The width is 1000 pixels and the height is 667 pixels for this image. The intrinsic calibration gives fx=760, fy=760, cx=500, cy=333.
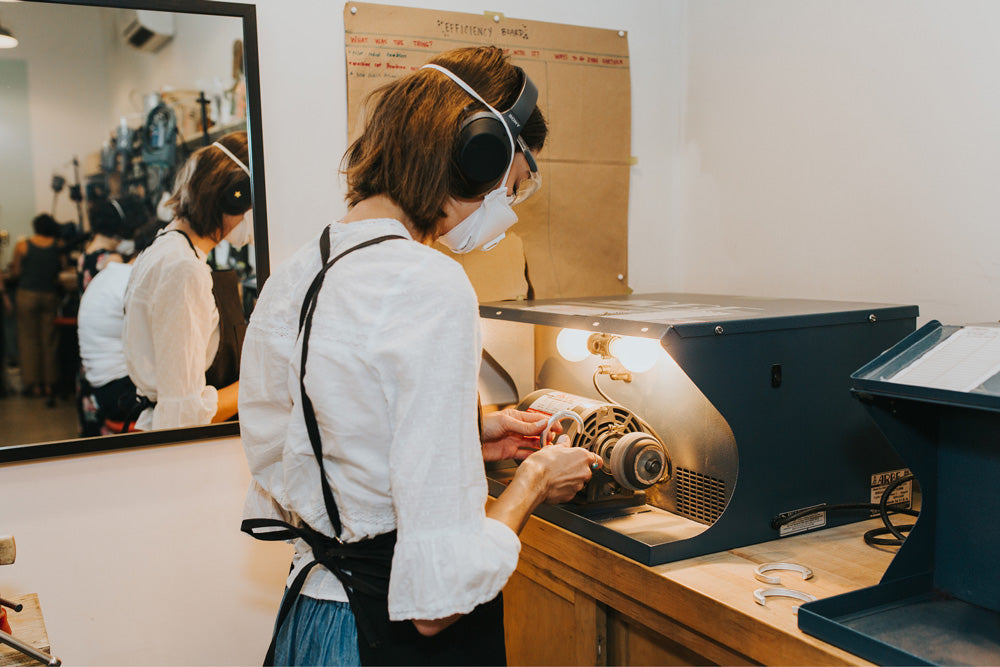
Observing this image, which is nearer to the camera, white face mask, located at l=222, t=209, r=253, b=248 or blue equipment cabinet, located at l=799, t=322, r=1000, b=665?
blue equipment cabinet, located at l=799, t=322, r=1000, b=665

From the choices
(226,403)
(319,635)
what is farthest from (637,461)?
(226,403)

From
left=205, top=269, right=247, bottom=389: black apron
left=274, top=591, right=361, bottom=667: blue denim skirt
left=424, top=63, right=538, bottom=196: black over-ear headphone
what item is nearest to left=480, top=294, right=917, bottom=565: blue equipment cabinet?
left=424, top=63, right=538, bottom=196: black over-ear headphone

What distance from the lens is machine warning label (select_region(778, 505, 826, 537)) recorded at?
126cm

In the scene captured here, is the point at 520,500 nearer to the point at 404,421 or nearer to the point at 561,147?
the point at 404,421

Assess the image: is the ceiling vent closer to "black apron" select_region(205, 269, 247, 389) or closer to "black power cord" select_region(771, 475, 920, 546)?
"black apron" select_region(205, 269, 247, 389)

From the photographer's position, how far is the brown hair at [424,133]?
93cm

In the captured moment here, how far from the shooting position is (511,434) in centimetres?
139

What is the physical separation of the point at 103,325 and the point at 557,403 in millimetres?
935

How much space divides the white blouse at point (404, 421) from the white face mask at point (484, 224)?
0.22m

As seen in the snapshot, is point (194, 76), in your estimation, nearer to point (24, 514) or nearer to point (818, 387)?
point (24, 514)

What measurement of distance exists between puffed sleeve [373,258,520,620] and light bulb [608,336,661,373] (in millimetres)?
628

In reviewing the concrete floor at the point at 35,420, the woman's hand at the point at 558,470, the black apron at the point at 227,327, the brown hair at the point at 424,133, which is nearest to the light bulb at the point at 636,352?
the woman's hand at the point at 558,470

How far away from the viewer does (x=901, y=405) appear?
1040 mm

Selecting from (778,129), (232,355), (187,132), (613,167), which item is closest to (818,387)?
(778,129)
